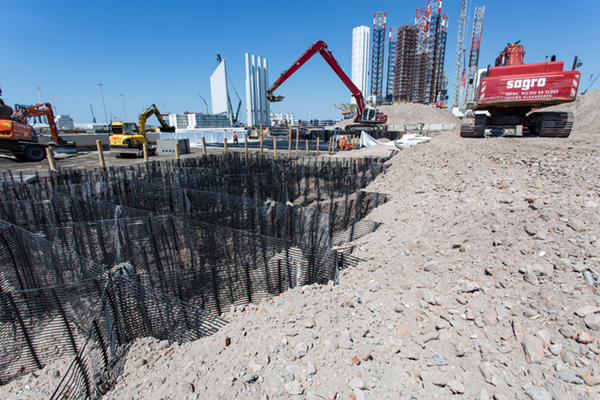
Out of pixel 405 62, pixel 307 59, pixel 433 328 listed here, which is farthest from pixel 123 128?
pixel 405 62

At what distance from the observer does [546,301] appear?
2756 millimetres

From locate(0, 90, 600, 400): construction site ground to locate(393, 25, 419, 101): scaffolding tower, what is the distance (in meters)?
86.4

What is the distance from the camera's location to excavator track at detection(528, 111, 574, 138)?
33.8 ft

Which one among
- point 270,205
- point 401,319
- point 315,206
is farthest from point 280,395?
point 315,206

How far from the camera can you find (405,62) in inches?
3113

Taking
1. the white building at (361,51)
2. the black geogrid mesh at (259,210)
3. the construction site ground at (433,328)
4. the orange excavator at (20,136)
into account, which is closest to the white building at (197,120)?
the white building at (361,51)

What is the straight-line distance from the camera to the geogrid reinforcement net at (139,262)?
3.45m

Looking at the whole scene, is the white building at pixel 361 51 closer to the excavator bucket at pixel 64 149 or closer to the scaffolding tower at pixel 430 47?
the scaffolding tower at pixel 430 47

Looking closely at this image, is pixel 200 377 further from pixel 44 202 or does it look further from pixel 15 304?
pixel 44 202

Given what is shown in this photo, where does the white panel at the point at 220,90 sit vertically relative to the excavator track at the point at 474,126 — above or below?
above

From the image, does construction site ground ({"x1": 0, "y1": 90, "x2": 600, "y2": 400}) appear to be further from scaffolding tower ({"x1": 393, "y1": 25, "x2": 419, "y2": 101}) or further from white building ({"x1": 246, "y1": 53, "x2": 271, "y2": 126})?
white building ({"x1": 246, "y1": 53, "x2": 271, "y2": 126})

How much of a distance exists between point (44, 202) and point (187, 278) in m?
5.54

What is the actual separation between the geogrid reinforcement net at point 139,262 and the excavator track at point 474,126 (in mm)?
6367

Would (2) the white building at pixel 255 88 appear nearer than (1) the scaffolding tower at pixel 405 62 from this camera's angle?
No
